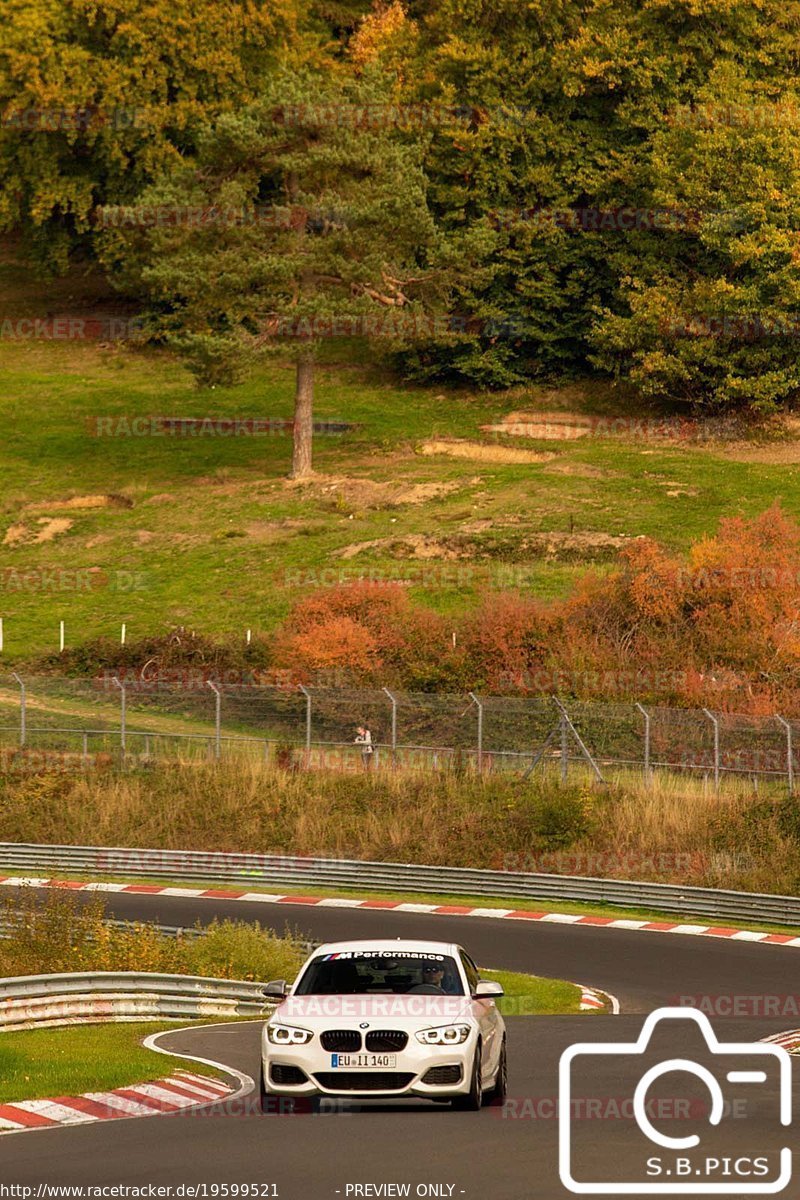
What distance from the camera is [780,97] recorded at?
2995 inches

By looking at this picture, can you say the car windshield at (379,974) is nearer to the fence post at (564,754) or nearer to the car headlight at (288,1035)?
the car headlight at (288,1035)

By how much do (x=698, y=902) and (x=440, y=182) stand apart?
2059 inches

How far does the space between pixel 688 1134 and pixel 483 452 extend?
60.1 m

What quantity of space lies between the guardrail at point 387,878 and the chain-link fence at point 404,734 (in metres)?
4.02

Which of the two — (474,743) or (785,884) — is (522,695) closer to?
(474,743)

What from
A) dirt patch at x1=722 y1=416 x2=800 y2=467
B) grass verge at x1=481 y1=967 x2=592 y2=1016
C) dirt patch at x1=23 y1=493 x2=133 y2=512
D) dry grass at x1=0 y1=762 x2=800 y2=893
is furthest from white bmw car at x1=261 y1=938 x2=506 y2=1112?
dirt patch at x1=722 y1=416 x2=800 y2=467

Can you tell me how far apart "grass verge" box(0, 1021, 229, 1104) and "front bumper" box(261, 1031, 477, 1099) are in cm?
241

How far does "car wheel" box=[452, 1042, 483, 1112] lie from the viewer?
15.5 meters

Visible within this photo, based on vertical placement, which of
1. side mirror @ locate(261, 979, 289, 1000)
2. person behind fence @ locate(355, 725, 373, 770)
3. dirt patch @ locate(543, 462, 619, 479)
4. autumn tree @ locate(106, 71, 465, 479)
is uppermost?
autumn tree @ locate(106, 71, 465, 479)

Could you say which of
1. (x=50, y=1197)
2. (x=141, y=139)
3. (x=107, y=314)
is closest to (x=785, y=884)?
(x=50, y=1197)

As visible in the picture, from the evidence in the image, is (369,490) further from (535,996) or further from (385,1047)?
(385,1047)

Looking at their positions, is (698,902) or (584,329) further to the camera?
(584,329)

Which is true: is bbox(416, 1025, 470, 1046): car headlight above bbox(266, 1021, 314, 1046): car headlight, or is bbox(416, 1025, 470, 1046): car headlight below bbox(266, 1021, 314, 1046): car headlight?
above

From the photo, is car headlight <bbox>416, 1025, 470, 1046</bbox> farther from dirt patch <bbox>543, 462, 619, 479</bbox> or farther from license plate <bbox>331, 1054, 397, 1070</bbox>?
dirt patch <bbox>543, 462, 619, 479</bbox>
